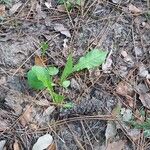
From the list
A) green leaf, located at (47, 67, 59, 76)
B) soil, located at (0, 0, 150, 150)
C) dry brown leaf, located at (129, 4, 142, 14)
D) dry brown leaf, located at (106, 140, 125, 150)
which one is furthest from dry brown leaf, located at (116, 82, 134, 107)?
dry brown leaf, located at (129, 4, 142, 14)

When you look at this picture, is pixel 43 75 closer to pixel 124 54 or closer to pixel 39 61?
pixel 39 61

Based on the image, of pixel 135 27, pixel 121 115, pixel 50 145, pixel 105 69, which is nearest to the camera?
pixel 50 145

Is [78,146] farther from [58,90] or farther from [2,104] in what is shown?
[2,104]

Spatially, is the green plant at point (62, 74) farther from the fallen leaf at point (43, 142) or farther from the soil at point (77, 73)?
the fallen leaf at point (43, 142)

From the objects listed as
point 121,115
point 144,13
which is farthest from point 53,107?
point 144,13

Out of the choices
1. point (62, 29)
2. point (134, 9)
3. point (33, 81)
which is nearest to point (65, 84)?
point (33, 81)

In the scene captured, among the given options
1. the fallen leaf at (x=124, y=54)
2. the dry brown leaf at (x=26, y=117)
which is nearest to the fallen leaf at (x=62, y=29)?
the fallen leaf at (x=124, y=54)

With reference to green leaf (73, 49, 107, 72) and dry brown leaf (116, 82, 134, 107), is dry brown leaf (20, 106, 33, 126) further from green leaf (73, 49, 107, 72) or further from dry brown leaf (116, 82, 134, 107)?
dry brown leaf (116, 82, 134, 107)

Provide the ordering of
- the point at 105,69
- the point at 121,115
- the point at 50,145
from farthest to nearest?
1. the point at 105,69
2. the point at 121,115
3. the point at 50,145
